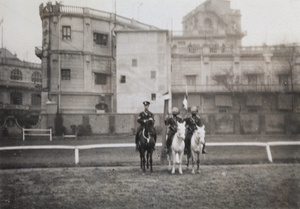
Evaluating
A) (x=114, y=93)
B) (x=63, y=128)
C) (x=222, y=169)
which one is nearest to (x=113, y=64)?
(x=114, y=93)

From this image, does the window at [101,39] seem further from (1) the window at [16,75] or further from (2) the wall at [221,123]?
(1) the window at [16,75]

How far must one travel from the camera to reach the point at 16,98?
36.8 metres

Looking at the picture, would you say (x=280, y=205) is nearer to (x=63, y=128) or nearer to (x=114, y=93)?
(x=63, y=128)

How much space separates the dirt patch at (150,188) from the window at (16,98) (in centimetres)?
2795

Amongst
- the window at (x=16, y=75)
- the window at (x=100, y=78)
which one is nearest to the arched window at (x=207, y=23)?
the window at (x=100, y=78)

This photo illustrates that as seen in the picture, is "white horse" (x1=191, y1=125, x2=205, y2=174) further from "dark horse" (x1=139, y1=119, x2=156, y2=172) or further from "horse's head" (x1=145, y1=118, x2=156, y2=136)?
"horse's head" (x1=145, y1=118, x2=156, y2=136)

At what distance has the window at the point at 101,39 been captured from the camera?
35.0 m

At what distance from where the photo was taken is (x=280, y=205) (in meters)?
6.53

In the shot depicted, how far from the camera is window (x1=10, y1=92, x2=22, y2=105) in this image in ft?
117

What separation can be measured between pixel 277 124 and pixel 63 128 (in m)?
22.5

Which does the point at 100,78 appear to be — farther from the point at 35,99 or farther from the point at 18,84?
the point at 18,84

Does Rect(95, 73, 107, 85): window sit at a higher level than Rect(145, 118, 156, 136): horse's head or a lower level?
higher

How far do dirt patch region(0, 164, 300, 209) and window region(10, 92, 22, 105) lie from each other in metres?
27.9

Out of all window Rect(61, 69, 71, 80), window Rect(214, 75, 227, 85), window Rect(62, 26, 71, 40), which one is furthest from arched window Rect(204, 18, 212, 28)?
window Rect(61, 69, 71, 80)
